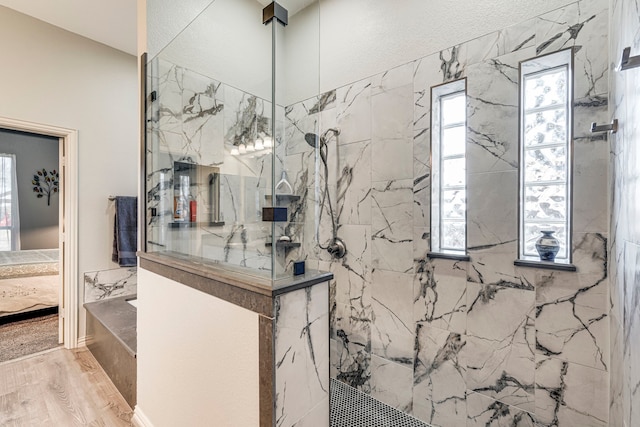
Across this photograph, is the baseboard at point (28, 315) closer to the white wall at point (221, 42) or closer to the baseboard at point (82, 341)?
the baseboard at point (82, 341)

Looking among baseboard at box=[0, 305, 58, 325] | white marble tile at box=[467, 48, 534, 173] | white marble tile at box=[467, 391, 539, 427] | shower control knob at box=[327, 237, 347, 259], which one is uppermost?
white marble tile at box=[467, 48, 534, 173]

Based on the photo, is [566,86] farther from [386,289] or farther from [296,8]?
[386,289]

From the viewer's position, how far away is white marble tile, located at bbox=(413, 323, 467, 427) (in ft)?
5.34

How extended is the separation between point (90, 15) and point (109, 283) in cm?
252

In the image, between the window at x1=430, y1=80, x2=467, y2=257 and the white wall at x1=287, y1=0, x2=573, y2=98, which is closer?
the white wall at x1=287, y1=0, x2=573, y2=98

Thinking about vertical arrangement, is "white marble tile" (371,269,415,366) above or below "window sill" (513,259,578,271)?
below

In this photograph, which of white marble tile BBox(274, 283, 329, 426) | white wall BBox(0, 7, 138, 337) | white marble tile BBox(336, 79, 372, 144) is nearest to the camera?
white marble tile BBox(274, 283, 329, 426)

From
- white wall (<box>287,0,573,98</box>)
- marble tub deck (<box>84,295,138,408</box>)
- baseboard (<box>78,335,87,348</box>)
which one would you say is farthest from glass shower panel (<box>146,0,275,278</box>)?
baseboard (<box>78,335,87,348</box>)

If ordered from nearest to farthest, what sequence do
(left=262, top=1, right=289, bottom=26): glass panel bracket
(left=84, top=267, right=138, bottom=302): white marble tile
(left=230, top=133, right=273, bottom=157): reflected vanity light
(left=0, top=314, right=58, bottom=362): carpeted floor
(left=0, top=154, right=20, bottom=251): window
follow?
(left=262, top=1, right=289, bottom=26): glass panel bracket
(left=230, top=133, right=273, bottom=157): reflected vanity light
(left=0, top=314, right=58, bottom=362): carpeted floor
(left=84, top=267, right=138, bottom=302): white marble tile
(left=0, top=154, right=20, bottom=251): window

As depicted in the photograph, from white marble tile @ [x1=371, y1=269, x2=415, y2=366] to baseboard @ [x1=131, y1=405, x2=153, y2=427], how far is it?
1448 millimetres

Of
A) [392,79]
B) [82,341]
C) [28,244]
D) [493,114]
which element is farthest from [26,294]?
[493,114]

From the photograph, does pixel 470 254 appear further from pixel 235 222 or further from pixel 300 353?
pixel 235 222

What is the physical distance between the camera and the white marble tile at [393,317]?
1.84m

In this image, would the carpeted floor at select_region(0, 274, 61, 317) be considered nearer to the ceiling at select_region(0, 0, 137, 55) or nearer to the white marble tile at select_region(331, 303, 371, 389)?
the ceiling at select_region(0, 0, 137, 55)
